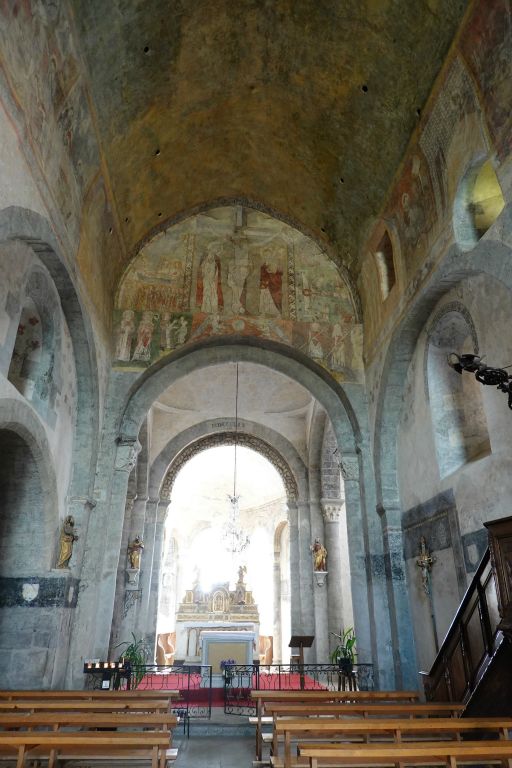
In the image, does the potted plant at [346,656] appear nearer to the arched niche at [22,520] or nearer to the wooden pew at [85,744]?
the arched niche at [22,520]

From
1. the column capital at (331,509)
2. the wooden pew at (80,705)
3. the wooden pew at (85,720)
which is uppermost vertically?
the column capital at (331,509)

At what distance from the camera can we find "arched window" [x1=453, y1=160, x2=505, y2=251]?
827cm

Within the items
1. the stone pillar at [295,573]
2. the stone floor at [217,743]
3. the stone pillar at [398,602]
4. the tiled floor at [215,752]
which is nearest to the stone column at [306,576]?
the stone pillar at [295,573]

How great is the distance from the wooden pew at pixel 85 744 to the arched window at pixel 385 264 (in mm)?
9291

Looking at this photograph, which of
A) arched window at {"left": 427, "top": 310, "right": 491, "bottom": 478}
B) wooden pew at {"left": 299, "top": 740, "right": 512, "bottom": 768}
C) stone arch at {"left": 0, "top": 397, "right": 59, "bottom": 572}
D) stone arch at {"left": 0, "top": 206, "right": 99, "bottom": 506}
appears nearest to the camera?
wooden pew at {"left": 299, "top": 740, "right": 512, "bottom": 768}

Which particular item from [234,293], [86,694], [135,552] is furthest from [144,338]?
[135,552]

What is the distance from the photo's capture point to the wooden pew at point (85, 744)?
4074 mm

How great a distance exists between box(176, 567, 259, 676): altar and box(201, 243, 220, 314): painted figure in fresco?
27.8 feet

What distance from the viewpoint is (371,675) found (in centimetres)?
1025

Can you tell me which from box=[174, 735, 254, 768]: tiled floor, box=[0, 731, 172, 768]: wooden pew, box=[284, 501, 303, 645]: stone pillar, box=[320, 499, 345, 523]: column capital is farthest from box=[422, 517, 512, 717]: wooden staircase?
box=[320, 499, 345, 523]: column capital

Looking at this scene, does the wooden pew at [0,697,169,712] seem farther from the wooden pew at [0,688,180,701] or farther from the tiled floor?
the tiled floor

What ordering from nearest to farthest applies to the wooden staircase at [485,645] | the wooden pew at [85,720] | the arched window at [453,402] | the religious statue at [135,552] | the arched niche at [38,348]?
the wooden pew at [85,720]
the wooden staircase at [485,645]
the arched niche at [38,348]
the arched window at [453,402]
the religious statue at [135,552]

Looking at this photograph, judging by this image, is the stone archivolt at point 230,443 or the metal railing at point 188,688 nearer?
the metal railing at point 188,688

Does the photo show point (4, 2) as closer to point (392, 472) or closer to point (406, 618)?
point (392, 472)
